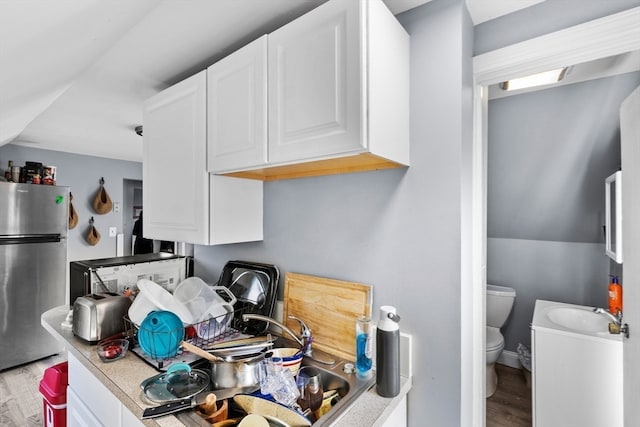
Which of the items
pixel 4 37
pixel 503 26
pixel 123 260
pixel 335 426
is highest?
pixel 503 26

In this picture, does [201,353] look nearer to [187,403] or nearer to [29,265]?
[187,403]

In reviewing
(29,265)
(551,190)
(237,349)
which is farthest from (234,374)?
(29,265)

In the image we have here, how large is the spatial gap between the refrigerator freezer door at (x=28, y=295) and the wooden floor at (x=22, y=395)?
10 cm

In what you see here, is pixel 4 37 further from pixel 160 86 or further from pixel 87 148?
pixel 87 148

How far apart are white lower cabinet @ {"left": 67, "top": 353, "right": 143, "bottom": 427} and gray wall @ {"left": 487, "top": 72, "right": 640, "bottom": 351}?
3.01m

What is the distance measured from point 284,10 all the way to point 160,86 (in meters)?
1.07

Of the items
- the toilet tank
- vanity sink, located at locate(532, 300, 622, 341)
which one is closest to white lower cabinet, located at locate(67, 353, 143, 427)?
vanity sink, located at locate(532, 300, 622, 341)

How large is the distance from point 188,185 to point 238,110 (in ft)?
1.59

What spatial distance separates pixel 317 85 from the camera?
1.01 metres

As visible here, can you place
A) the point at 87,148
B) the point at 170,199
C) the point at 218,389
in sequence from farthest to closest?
the point at 87,148
the point at 170,199
the point at 218,389

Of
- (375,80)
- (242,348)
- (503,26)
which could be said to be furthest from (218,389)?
(503,26)

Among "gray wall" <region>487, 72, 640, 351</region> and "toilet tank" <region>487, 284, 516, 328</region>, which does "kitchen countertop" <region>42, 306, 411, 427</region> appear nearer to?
"toilet tank" <region>487, 284, 516, 328</region>

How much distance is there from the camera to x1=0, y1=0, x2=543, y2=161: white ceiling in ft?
3.17

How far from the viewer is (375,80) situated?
3.11ft
